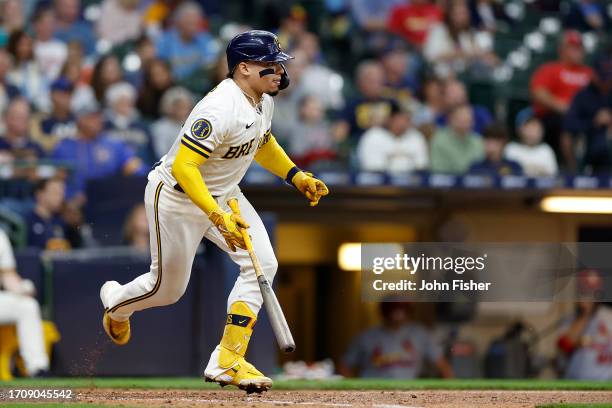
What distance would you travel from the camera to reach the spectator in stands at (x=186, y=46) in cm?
1258

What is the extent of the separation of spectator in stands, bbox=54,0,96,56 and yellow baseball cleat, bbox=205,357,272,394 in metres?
6.86

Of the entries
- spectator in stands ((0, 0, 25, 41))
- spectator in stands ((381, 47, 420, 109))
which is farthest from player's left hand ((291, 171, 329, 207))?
spectator in stands ((0, 0, 25, 41))

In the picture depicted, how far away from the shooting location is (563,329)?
10.9 metres

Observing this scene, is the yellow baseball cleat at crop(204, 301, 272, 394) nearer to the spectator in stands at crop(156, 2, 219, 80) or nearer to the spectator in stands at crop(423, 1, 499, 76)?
the spectator in stands at crop(156, 2, 219, 80)

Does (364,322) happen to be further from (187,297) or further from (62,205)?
(62,205)

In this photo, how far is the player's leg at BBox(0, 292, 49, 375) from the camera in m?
9.12

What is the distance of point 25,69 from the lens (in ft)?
39.6

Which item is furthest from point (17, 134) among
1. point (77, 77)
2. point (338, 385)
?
point (338, 385)

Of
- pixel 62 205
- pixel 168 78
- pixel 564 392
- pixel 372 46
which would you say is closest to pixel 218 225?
pixel 564 392

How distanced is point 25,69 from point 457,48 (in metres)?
4.45

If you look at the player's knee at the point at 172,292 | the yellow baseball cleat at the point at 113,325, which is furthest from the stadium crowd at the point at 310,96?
the player's knee at the point at 172,292

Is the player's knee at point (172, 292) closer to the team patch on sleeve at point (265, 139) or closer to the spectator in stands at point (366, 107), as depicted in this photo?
the team patch on sleeve at point (265, 139)

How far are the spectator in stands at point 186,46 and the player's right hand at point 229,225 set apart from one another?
659 centimetres

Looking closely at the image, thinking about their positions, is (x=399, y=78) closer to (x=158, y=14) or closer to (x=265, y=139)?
(x=158, y=14)
